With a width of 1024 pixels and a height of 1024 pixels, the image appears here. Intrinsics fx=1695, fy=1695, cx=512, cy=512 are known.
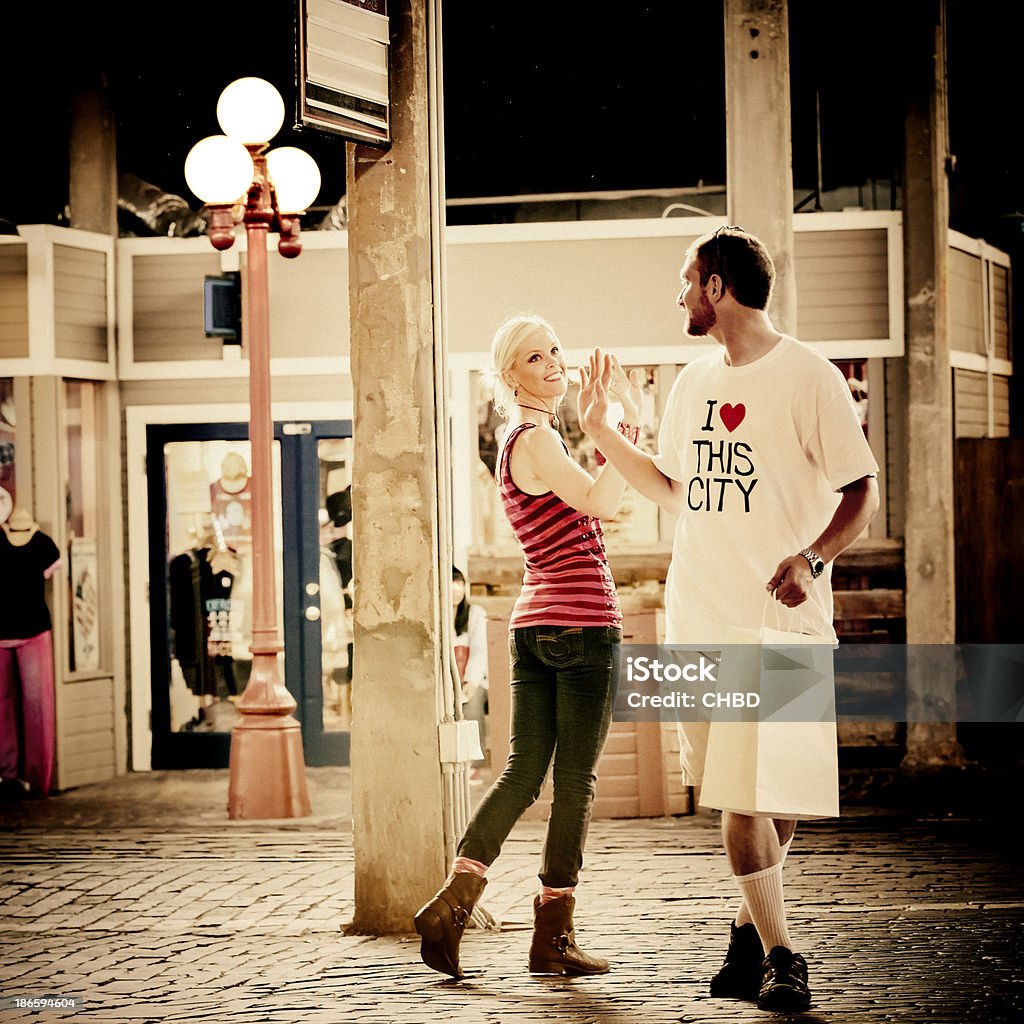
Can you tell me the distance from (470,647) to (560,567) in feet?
18.2

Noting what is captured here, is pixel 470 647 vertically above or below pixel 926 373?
below

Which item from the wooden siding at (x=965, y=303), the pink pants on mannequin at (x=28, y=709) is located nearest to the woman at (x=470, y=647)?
the pink pants on mannequin at (x=28, y=709)

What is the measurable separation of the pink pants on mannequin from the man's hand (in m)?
7.12

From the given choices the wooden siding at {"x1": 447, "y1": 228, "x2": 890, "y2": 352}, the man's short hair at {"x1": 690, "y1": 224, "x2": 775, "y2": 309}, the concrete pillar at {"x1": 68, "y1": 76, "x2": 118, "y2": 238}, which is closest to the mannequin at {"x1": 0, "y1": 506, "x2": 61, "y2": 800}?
the concrete pillar at {"x1": 68, "y1": 76, "x2": 118, "y2": 238}

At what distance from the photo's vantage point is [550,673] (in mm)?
5602

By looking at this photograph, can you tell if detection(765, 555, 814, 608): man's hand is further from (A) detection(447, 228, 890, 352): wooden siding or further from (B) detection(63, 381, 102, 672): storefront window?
(B) detection(63, 381, 102, 672): storefront window

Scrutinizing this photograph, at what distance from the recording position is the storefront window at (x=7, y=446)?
1124 cm

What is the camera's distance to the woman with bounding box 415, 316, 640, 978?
547 cm

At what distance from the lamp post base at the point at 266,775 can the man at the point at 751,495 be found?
5.04 meters

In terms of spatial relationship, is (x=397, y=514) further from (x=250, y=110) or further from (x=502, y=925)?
(x=250, y=110)

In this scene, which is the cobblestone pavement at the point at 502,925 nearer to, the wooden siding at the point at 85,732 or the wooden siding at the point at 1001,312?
the wooden siding at the point at 85,732

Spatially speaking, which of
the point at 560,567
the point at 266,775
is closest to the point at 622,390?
the point at 560,567

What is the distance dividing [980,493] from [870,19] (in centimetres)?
327
